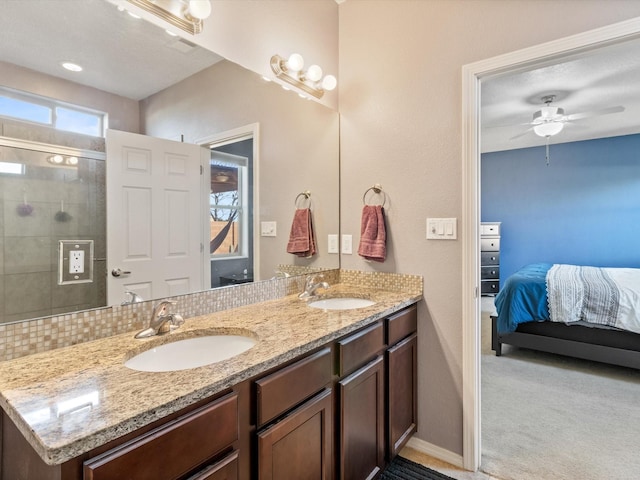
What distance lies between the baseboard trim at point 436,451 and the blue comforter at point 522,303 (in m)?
1.76

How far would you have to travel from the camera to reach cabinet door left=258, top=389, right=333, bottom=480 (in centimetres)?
101

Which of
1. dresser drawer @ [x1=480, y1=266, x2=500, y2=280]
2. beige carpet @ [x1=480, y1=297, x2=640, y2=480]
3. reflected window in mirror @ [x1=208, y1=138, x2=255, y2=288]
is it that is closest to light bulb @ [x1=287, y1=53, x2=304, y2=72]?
reflected window in mirror @ [x1=208, y1=138, x2=255, y2=288]

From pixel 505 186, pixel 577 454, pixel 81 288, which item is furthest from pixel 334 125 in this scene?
pixel 505 186

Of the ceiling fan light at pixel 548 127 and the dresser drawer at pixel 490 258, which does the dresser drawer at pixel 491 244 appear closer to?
the dresser drawer at pixel 490 258

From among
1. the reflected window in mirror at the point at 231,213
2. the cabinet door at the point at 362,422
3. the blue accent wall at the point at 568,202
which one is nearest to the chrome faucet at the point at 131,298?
the reflected window in mirror at the point at 231,213

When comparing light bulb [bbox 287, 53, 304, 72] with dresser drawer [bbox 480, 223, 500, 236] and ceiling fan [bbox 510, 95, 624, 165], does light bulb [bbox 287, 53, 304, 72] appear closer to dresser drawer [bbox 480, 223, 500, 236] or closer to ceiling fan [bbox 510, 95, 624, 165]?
ceiling fan [bbox 510, 95, 624, 165]

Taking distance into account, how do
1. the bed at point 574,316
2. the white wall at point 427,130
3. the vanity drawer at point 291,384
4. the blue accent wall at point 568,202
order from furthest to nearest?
the blue accent wall at point 568,202
the bed at point 574,316
the white wall at point 427,130
the vanity drawer at point 291,384

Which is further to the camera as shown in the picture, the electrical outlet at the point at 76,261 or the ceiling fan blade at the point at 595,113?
the ceiling fan blade at the point at 595,113

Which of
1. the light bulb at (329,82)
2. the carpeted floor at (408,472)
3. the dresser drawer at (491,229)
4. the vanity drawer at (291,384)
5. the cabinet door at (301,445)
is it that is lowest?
the carpeted floor at (408,472)

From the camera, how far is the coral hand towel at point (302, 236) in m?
2.10

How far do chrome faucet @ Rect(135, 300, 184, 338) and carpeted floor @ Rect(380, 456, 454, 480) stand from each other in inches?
50.3

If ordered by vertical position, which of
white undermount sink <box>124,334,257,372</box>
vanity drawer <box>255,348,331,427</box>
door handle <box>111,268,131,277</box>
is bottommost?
vanity drawer <box>255,348,331,427</box>

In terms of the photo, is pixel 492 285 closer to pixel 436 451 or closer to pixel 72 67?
pixel 436 451

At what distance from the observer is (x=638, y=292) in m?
2.86
